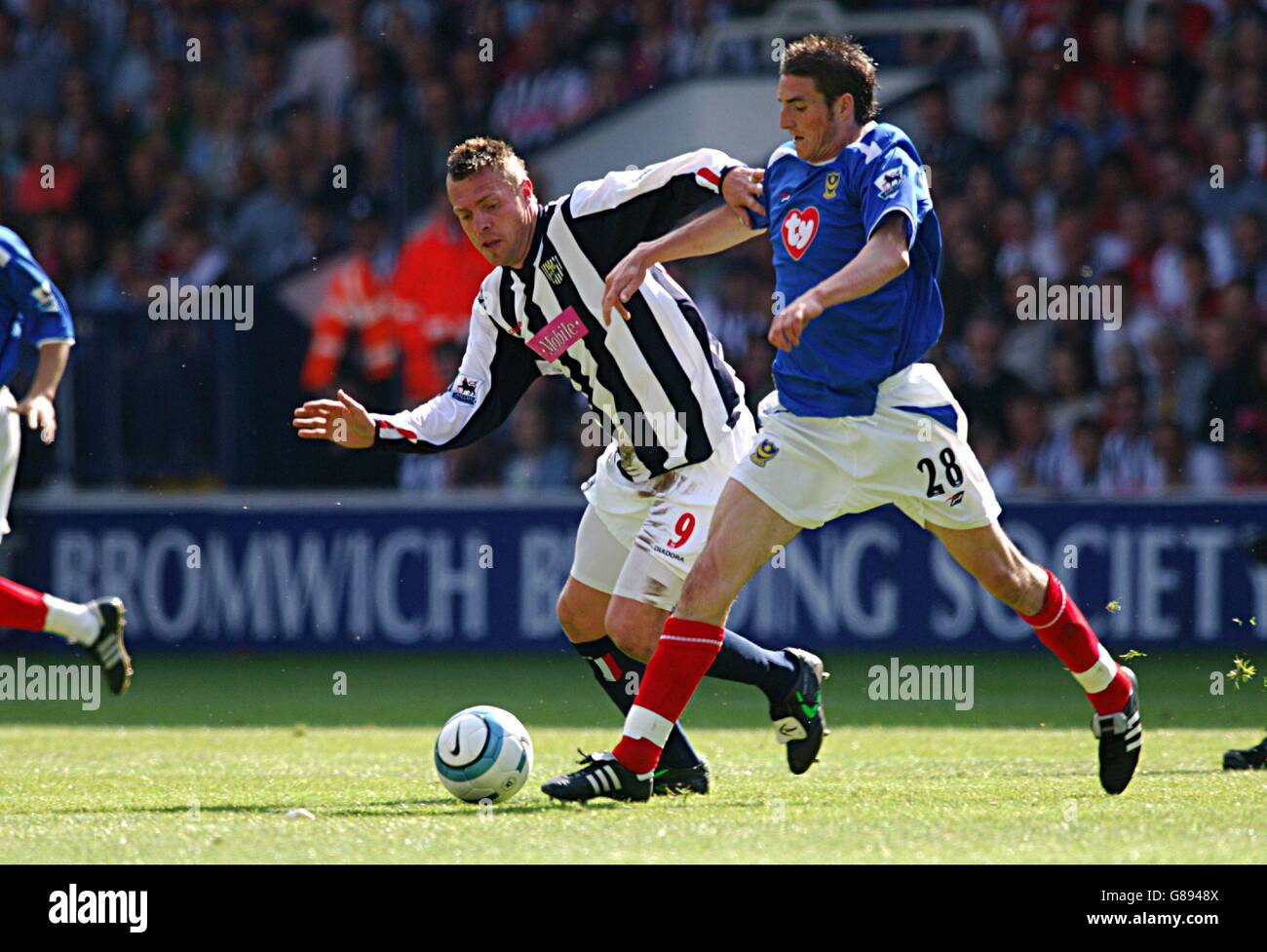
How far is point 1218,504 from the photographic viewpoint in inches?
442

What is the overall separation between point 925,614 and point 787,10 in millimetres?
4963

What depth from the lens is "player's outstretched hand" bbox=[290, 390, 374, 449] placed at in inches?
229

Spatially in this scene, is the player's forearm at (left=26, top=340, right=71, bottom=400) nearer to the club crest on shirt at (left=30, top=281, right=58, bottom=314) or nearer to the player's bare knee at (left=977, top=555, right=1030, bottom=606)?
the club crest on shirt at (left=30, top=281, right=58, bottom=314)

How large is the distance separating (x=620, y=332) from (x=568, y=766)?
187 centimetres

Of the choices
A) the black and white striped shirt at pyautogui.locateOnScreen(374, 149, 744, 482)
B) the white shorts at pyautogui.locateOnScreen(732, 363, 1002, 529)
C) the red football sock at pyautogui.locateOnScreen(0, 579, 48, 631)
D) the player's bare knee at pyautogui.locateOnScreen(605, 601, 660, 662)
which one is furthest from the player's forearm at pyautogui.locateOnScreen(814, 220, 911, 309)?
the red football sock at pyautogui.locateOnScreen(0, 579, 48, 631)

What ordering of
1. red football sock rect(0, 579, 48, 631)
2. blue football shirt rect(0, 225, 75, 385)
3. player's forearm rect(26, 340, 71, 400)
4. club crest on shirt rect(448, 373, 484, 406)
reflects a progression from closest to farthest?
club crest on shirt rect(448, 373, 484, 406) < red football sock rect(0, 579, 48, 631) < blue football shirt rect(0, 225, 75, 385) < player's forearm rect(26, 340, 71, 400)

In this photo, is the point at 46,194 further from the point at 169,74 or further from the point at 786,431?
the point at 786,431

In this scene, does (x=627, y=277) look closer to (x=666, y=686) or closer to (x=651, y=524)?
(x=651, y=524)

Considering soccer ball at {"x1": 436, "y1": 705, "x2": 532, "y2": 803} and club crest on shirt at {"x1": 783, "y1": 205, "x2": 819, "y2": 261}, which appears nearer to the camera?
club crest on shirt at {"x1": 783, "y1": 205, "x2": 819, "y2": 261}

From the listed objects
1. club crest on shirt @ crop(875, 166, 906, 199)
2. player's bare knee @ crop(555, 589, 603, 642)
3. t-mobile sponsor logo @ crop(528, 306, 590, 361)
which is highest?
club crest on shirt @ crop(875, 166, 906, 199)

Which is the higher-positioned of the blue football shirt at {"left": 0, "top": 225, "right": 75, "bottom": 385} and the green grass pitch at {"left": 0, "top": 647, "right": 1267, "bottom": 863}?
the blue football shirt at {"left": 0, "top": 225, "right": 75, "bottom": 385}

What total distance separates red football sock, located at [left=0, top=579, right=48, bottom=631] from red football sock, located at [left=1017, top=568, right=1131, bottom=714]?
11.7 feet

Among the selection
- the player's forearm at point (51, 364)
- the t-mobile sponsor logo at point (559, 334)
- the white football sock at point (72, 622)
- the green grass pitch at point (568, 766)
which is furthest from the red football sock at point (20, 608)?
the t-mobile sponsor logo at point (559, 334)

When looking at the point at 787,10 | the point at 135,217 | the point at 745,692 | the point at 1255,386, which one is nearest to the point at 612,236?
the point at 745,692
